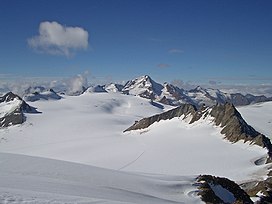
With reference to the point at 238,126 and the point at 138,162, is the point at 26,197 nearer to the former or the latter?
the point at 138,162

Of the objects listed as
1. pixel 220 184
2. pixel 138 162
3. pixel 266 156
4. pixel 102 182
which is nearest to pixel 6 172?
pixel 102 182

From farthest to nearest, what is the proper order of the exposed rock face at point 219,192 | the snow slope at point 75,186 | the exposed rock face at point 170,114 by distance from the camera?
the exposed rock face at point 170,114, the exposed rock face at point 219,192, the snow slope at point 75,186

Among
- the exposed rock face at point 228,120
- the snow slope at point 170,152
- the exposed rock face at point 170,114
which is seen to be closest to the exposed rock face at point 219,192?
the snow slope at point 170,152

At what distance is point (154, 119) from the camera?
162500 mm

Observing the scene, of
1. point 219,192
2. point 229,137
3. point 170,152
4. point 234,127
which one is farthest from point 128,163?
point 219,192

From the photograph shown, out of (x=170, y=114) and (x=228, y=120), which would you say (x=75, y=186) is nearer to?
(x=228, y=120)

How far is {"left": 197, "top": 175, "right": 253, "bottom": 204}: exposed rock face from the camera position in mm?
37781

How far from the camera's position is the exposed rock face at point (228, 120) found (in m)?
104

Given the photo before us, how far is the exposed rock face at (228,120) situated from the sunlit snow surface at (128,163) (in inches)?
109

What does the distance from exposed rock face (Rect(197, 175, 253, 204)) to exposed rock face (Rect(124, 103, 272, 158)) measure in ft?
172

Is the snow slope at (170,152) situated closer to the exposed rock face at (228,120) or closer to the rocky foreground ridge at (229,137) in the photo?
the exposed rock face at (228,120)

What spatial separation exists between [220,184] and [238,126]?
72.7 metres

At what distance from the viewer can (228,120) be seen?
Answer: 120 metres

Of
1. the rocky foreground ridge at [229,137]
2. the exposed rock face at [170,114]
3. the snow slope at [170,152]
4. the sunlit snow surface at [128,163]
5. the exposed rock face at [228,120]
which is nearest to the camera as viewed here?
the sunlit snow surface at [128,163]
